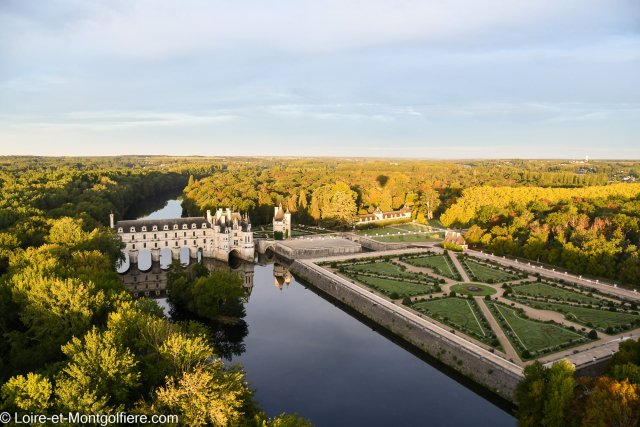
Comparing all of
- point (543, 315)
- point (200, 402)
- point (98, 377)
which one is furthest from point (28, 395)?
point (543, 315)

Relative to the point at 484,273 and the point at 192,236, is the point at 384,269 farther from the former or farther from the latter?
the point at 192,236

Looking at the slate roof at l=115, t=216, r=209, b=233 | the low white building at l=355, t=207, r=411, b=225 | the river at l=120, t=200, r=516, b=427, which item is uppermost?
the slate roof at l=115, t=216, r=209, b=233

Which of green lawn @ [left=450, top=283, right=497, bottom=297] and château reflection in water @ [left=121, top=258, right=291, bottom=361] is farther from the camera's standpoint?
green lawn @ [left=450, top=283, right=497, bottom=297]

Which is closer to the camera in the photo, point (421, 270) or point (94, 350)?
point (94, 350)

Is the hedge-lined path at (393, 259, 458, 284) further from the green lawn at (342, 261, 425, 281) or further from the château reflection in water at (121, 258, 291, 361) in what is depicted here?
the château reflection in water at (121, 258, 291, 361)

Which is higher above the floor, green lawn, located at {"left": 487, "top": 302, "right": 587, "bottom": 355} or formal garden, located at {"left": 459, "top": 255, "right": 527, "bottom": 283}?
formal garden, located at {"left": 459, "top": 255, "right": 527, "bottom": 283}

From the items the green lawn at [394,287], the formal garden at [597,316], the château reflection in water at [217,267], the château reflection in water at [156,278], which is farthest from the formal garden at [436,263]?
the château reflection in water at [156,278]

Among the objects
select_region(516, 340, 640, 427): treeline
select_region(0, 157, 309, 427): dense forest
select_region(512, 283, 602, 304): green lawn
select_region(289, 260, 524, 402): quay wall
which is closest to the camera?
select_region(0, 157, 309, 427): dense forest

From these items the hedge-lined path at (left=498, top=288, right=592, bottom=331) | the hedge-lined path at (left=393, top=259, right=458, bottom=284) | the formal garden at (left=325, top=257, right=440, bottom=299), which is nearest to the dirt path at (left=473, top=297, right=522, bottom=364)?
the hedge-lined path at (left=498, top=288, right=592, bottom=331)
